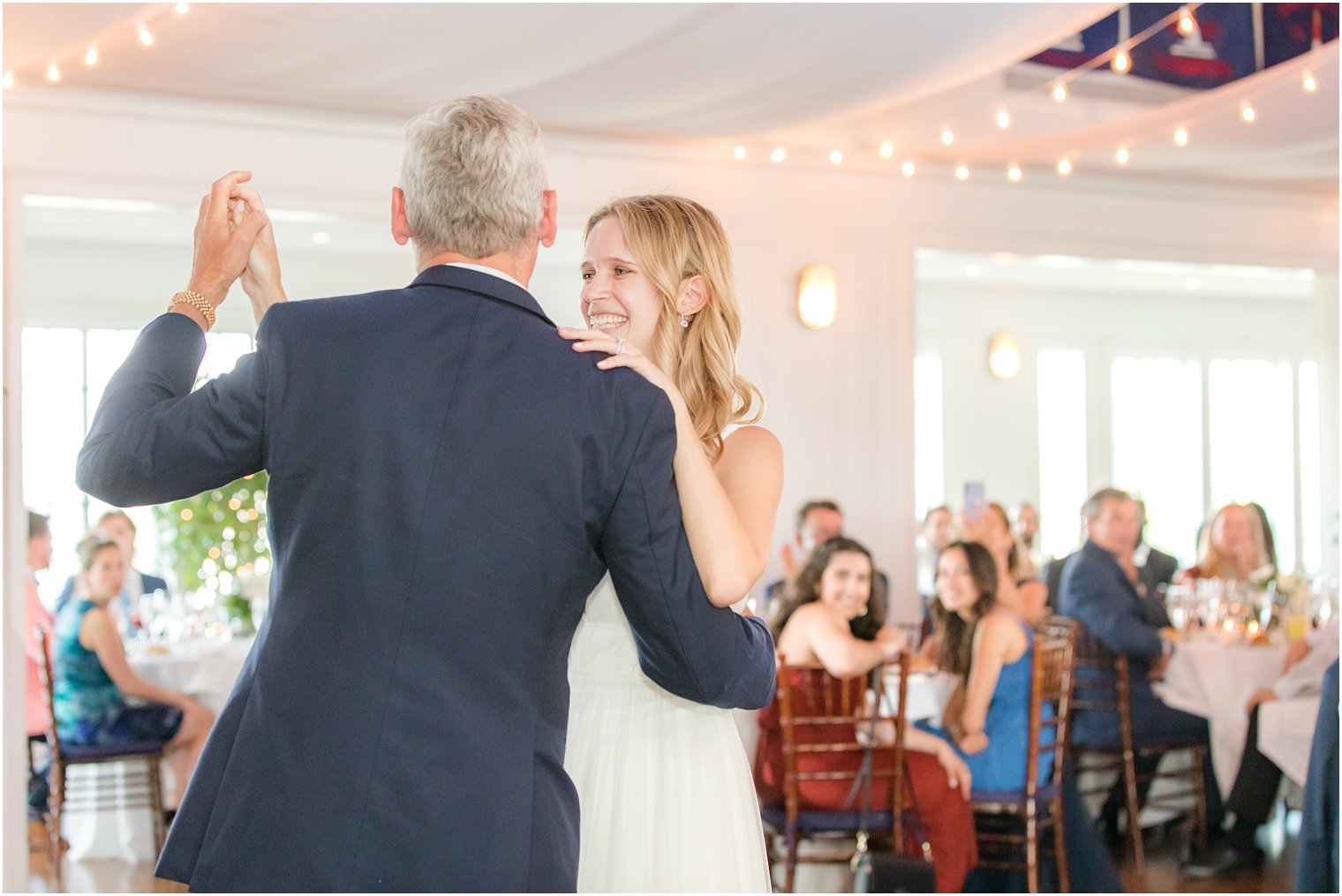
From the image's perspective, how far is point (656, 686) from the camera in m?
2.14

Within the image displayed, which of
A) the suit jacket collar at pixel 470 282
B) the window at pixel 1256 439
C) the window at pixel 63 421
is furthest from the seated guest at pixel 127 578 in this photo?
the window at pixel 1256 439

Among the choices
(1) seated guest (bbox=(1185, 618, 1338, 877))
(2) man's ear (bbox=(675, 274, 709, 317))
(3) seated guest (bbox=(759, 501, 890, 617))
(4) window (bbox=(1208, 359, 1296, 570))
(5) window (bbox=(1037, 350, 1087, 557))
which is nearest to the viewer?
(2) man's ear (bbox=(675, 274, 709, 317))

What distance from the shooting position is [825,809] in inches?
179

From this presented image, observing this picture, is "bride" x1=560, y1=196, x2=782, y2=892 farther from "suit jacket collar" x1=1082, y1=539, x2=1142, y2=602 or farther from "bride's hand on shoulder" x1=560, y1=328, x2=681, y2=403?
"suit jacket collar" x1=1082, y1=539, x2=1142, y2=602

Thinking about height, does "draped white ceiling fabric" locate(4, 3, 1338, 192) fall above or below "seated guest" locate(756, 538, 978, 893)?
above

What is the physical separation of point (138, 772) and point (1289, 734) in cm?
472

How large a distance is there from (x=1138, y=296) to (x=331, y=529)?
1229 cm

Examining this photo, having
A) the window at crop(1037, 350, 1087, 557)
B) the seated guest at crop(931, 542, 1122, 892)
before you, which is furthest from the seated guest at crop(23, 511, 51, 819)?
the window at crop(1037, 350, 1087, 557)

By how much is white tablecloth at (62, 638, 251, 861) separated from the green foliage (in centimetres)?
215

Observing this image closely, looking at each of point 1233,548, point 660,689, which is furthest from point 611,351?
point 1233,548

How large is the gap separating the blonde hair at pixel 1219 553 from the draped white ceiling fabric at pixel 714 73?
70.0 inches

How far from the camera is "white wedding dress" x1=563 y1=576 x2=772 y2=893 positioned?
210 centimetres

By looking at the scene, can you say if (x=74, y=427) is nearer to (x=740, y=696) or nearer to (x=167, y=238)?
(x=167, y=238)

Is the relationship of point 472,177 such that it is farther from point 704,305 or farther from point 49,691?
point 49,691
